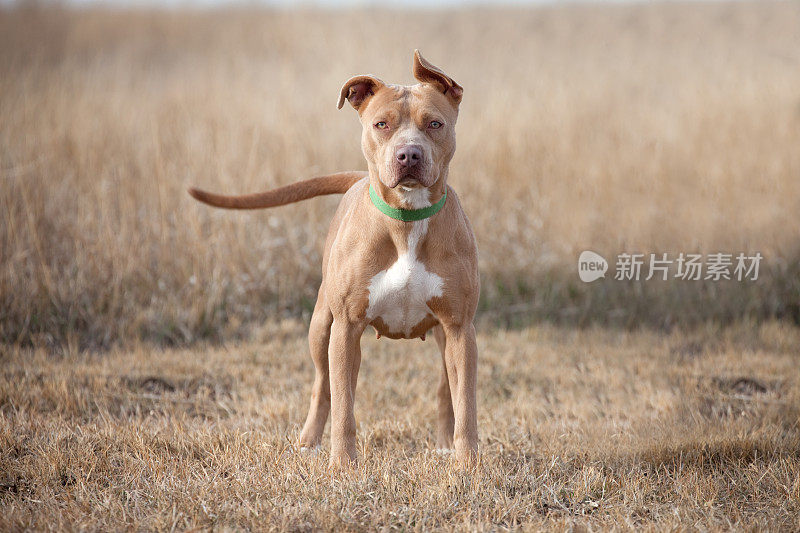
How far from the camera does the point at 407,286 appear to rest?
11.0ft

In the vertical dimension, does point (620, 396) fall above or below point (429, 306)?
below

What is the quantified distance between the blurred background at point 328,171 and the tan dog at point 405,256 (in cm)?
297

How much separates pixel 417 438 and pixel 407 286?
1.31 meters

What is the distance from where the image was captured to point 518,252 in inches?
292

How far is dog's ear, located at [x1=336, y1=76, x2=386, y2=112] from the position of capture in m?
3.40

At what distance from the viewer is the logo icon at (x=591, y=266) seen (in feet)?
23.9

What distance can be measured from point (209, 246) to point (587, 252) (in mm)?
3537

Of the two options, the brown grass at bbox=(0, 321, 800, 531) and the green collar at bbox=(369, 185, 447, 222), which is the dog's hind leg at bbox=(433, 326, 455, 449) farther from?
the green collar at bbox=(369, 185, 447, 222)

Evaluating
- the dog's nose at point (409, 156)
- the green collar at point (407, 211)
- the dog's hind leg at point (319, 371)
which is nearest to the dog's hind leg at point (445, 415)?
the dog's hind leg at point (319, 371)

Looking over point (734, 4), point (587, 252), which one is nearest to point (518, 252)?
point (587, 252)

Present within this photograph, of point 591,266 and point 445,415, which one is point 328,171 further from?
point 445,415

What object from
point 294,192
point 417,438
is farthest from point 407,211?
point 417,438

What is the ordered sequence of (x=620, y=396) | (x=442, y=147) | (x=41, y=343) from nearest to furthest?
(x=442, y=147)
(x=620, y=396)
(x=41, y=343)

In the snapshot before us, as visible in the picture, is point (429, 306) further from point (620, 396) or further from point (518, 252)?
point (518, 252)
